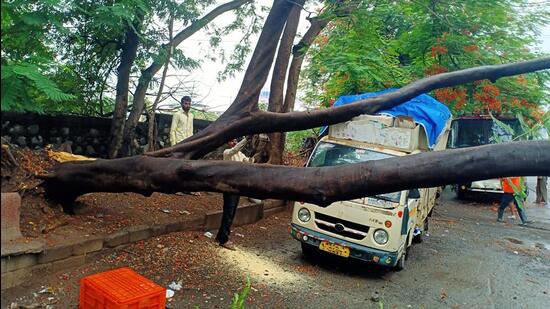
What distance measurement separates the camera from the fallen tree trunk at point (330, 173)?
3.21 m

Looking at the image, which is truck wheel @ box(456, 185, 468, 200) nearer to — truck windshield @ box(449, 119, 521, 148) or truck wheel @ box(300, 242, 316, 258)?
truck windshield @ box(449, 119, 521, 148)

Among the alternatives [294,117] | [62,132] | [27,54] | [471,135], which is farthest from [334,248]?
[471,135]

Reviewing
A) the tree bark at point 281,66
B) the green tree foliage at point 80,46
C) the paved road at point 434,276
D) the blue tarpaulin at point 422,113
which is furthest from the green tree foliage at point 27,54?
the tree bark at point 281,66

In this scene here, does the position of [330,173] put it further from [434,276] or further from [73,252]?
[434,276]

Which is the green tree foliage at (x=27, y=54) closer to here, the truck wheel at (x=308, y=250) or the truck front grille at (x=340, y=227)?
the truck front grille at (x=340, y=227)

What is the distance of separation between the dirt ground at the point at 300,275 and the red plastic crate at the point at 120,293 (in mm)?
753

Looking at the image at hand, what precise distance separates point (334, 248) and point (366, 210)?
77 centimetres

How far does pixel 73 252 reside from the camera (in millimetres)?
5301

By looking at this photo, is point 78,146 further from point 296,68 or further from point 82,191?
point 296,68

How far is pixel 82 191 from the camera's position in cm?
576

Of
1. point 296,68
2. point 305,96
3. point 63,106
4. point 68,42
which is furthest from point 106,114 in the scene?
point 305,96

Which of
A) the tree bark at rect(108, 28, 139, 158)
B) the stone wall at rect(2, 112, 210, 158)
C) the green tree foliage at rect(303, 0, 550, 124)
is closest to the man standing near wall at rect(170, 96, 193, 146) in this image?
the tree bark at rect(108, 28, 139, 158)

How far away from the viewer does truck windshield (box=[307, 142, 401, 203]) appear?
7.14 metres

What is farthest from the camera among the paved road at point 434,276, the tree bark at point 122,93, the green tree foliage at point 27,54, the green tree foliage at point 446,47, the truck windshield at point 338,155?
the tree bark at point 122,93
